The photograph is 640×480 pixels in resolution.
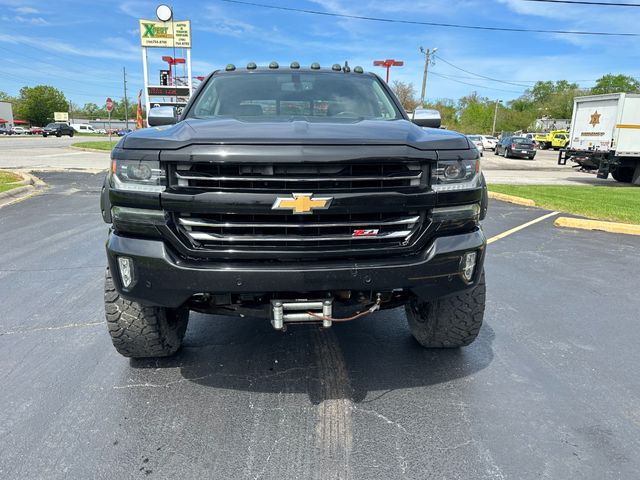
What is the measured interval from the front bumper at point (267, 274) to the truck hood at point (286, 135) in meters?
0.51

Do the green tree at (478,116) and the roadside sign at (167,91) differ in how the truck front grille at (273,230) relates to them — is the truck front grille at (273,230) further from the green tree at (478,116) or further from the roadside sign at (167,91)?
the green tree at (478,116)

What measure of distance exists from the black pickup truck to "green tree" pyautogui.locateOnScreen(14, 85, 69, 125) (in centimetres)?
12182

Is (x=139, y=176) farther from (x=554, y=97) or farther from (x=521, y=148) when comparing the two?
(x=554, y=97)

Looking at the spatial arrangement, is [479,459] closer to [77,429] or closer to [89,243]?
[77,429]

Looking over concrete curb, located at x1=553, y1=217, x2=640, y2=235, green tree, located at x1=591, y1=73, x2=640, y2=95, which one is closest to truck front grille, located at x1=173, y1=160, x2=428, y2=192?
concrete curb, located at x1=553, y1=217, x2=640, y2=235

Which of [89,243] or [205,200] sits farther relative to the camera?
[89,243]

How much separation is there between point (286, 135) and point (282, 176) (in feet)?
0.74

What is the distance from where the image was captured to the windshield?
3689 millimetres

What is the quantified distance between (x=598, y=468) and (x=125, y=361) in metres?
2.81

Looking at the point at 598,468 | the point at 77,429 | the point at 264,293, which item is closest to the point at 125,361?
the point at 77,429

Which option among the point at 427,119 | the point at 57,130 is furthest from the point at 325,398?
the point at 57,130

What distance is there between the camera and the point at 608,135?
630 inches

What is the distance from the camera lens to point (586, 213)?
9227 mm

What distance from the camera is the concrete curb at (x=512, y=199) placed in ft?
35.3
